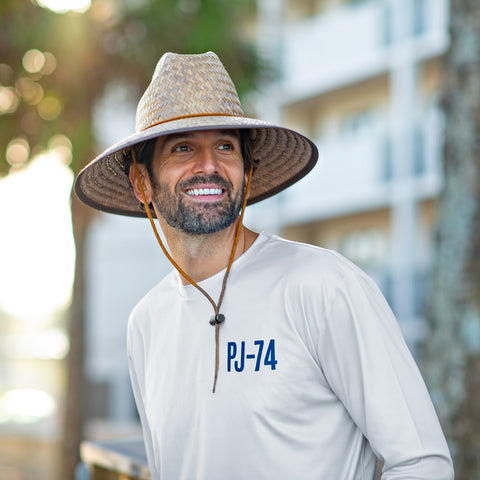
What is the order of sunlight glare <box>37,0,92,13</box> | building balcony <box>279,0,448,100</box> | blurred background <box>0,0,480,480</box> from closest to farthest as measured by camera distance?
blurred background <box>0,0,480,480</box> → sunlight glare <box>37,0,92,13</box> → building balcony <box>279,0,448,100</box>

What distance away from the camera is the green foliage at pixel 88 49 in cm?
919

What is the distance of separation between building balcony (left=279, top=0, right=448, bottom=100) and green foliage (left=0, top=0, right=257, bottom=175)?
315 inches

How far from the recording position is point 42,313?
2400 centimetres

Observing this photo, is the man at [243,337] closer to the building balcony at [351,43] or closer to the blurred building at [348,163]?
the blurred building at [348,163]

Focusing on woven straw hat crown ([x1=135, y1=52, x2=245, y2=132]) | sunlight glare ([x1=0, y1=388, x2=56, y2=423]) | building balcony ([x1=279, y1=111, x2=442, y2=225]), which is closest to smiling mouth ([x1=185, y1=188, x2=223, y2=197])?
woven straw hat crown ([x1=135, y1=52, x2=245, y2=132])

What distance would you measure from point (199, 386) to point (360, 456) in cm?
44

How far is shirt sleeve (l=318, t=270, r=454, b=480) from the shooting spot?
188 cm

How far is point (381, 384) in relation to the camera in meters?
1.90

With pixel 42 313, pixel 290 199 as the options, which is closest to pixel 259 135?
pixel 290 199

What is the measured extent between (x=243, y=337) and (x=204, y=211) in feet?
1.19

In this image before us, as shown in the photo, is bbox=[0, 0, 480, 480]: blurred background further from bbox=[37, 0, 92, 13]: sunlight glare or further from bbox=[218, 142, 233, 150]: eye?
bbox=[218, 142, 233, 150]: eye

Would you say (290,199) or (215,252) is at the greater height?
(290,199)

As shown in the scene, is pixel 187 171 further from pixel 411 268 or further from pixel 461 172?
pixel 411 268

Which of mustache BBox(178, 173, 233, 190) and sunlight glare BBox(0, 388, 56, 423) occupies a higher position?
mustache BBox(178, 173, 233, 190)
